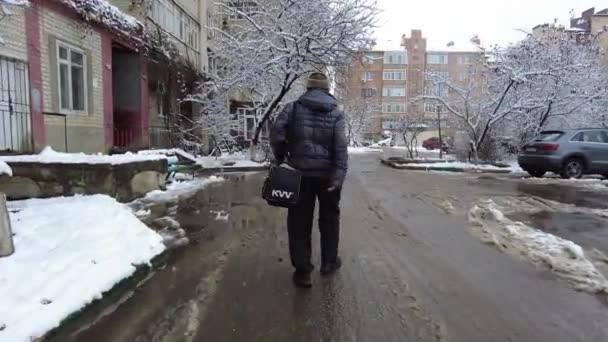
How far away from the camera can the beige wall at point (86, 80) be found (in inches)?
411

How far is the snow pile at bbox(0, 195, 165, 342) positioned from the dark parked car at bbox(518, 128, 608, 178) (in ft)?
43.0

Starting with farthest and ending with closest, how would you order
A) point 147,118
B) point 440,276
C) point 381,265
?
point 147,118 < point 381,265 < point 440,276

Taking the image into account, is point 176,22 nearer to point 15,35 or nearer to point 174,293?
point 15,35

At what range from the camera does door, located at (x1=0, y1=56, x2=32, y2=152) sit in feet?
30.2

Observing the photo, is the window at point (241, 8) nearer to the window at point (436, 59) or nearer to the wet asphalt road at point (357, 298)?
the wet asphalt road at point (357, 298)

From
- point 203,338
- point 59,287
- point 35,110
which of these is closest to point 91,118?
point 35,110

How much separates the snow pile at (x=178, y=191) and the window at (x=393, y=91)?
76735 millimetres

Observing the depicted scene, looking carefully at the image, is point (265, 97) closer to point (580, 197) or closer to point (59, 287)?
point (580, 197)

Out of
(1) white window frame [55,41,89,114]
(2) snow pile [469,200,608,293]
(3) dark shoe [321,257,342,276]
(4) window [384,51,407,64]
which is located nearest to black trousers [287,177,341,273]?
(3) dark shoe [321,257,342,276]

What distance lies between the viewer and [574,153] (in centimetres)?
1459

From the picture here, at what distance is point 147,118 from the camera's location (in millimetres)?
16078

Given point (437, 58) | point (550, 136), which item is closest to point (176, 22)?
point (550, 136)

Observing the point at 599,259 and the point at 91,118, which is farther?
the point at 91,118

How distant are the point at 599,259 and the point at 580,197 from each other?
592 centimetres
